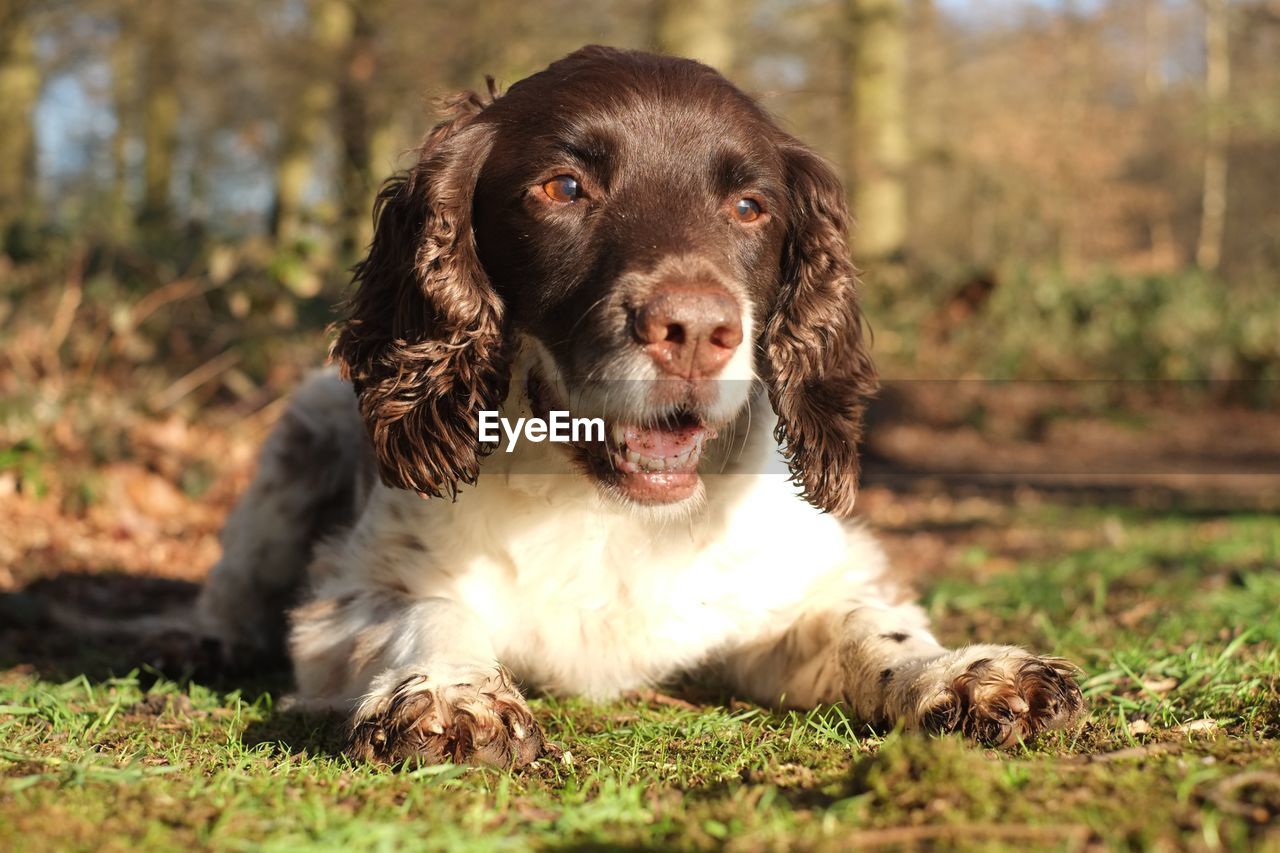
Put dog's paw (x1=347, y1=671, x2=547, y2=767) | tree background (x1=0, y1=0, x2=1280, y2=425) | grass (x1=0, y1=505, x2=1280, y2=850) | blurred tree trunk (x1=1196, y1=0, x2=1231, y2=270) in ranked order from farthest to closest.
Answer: blurred tree trunk (x1=1196, y1=0, x2=1231, y2=270) < tree background (x1=0, y1=0, x2=1280, y2=425) < dog's paw (x1=347, y1=671, x2=547, y2=767) < grass (x1=0, y1=505, x2=1280, y2=850)

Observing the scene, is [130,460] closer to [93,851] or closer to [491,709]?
→ [491,709]

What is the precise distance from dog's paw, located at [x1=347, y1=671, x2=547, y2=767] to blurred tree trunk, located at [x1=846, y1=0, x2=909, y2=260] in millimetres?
11943

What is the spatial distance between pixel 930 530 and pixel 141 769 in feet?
20.1

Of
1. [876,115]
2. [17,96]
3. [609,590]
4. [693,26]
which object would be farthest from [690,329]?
[17,96]

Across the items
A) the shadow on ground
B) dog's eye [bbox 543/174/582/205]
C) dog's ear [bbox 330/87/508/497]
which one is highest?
dog's eye [bbox 543/174/582/205]

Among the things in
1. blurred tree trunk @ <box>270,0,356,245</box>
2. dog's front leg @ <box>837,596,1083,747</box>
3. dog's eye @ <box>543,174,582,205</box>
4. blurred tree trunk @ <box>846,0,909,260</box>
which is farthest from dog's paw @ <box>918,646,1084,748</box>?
blurred tree trunk @ <box>846,0,909,260</box>

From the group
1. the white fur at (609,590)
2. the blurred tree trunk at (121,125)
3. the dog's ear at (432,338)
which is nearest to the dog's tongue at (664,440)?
the white fur at (609,590)

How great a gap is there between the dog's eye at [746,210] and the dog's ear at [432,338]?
0.66 m

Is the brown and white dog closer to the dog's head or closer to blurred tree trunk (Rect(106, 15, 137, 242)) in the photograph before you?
the dog's head

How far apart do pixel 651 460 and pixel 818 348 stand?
2.16ft

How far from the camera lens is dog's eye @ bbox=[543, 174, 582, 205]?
2.97 meters

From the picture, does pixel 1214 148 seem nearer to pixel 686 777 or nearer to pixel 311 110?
pixel 311 110

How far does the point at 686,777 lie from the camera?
90.8 inches

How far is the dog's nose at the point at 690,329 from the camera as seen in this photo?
2.52 meters
